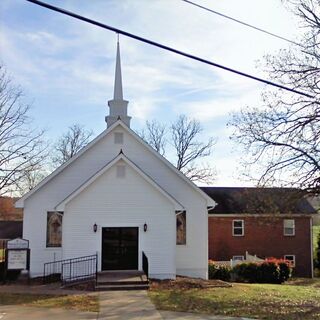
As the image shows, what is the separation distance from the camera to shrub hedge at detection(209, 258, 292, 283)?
Result: 2534 centimetres

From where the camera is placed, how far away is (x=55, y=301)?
1519cm

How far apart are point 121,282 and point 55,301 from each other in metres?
3.45

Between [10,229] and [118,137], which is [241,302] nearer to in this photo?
[118,137]

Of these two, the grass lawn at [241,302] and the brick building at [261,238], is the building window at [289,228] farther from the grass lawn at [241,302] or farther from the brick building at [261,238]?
the grass lawn at [241,302]

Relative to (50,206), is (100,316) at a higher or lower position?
lower

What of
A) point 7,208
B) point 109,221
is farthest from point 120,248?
point 7,208

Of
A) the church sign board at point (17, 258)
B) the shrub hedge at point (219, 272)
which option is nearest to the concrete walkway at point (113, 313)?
the church sign board at point (17, 258)

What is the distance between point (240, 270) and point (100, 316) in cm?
1451

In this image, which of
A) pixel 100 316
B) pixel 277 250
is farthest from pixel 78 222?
pixel 277 250

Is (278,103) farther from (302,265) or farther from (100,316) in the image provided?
(302,265)

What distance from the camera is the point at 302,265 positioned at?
3441 cm

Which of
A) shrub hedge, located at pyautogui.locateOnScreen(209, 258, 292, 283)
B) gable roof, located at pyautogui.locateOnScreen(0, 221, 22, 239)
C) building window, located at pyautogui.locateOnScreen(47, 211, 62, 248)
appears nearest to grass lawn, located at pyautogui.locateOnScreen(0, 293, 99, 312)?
building window, located at pyautogui.locateOnScreen(47, 211, 62, 248)

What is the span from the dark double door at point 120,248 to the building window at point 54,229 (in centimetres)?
289

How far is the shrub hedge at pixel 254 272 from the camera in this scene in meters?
25.3
